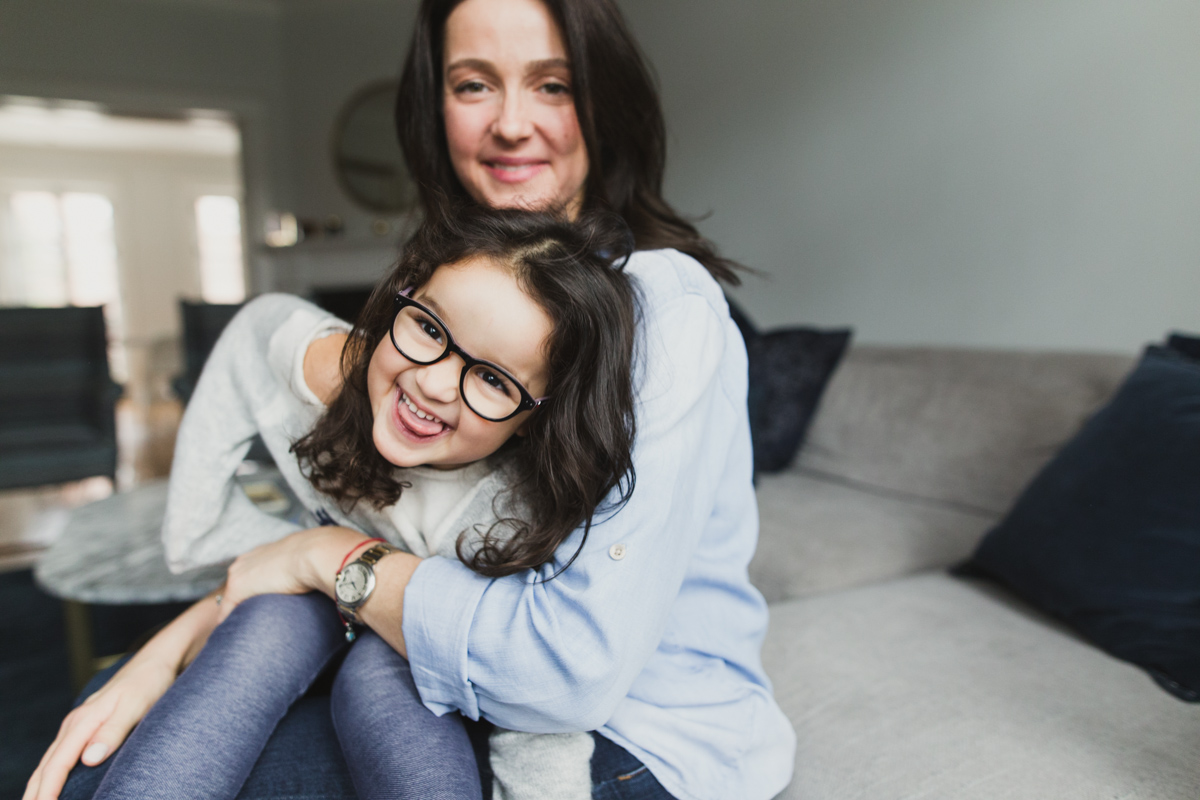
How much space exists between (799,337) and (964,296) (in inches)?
21.2

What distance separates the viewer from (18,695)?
1.85m

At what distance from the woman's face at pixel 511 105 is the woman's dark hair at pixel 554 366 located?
0.17 m

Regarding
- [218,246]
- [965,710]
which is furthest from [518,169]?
[218,246]

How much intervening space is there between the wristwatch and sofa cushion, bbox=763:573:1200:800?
52cm

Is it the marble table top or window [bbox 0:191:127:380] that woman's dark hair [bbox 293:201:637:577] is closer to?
the marble table top

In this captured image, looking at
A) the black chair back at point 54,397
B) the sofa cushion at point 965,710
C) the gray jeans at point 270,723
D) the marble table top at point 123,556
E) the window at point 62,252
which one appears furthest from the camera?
the window at point 62,252

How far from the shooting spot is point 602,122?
927 millimetres

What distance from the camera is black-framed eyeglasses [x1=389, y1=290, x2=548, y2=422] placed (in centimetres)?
67

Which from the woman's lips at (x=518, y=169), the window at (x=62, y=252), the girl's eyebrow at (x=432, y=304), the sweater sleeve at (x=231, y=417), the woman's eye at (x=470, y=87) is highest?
the woman's eye at (x=470, y=87)

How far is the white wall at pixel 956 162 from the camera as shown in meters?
1.86

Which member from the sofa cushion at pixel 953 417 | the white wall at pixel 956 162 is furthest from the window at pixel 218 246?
the sofa cushion at pixel 953 417

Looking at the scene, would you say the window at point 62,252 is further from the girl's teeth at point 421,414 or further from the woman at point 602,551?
the girl's teeth at point 421,414

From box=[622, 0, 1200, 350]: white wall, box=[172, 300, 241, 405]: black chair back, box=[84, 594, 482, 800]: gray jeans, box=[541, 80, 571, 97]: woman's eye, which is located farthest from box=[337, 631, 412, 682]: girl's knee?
box=[172, 300, 241, 405]: black chair back

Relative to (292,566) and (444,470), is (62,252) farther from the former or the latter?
(444,470)
